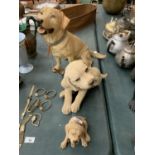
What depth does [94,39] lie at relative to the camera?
103 centimetres

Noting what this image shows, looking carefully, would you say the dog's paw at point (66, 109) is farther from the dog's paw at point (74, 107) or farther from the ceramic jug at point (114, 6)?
the ceramic jug at point (114, 6)

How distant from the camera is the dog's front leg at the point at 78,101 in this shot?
666 millimetres

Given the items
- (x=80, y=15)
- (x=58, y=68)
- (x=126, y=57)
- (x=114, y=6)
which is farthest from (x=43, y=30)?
(x=114, y=6)

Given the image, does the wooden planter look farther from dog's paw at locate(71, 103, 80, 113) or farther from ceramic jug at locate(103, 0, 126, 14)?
dog's paw at locate(71, 103, 80, 113)

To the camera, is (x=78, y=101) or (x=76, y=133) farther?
(x=78, y=101)

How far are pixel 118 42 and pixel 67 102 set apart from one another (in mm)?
339

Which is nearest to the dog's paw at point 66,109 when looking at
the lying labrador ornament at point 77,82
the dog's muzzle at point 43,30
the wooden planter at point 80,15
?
the lying labrador ornament at point 77,82

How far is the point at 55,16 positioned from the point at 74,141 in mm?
373

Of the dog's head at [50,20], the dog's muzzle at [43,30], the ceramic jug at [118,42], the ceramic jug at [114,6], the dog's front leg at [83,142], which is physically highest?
the ceramic jug at [114,6]

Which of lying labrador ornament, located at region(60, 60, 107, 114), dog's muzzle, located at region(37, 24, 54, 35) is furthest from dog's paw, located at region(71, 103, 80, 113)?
dog's muzzle, located at region(37, 24, 54, 35)

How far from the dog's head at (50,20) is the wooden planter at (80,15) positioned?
0.34 meters

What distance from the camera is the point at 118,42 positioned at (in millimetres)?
884

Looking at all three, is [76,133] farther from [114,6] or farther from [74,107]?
[114,6]

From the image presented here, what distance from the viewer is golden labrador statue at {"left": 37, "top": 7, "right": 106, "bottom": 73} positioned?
27.8 inches
